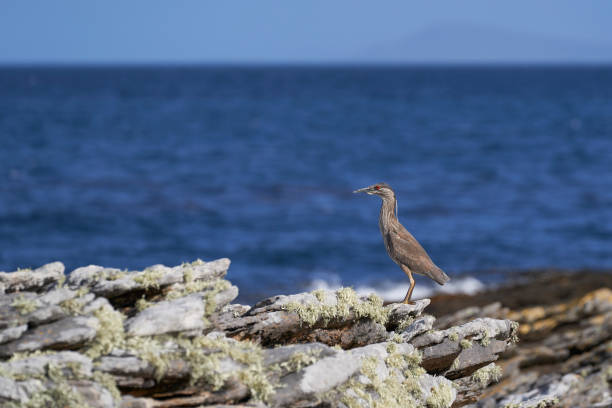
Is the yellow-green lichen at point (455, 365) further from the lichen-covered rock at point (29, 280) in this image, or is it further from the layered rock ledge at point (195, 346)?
the lichen-covered rock at point (29, 280)

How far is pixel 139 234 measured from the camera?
43938mm

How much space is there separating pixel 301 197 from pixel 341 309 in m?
45.9

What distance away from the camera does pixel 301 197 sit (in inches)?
2196

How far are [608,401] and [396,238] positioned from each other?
5.66 metres

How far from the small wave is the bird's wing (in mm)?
17289

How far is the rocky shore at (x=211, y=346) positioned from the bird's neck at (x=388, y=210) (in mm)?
1767

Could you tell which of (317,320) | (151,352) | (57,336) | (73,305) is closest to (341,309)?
(317,320)

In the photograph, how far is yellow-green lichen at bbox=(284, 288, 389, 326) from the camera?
9625mm

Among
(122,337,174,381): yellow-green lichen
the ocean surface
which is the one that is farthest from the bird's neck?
the ocean surface

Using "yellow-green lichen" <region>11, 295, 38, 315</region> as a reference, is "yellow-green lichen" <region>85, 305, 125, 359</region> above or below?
below

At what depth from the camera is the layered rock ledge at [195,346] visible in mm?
7301

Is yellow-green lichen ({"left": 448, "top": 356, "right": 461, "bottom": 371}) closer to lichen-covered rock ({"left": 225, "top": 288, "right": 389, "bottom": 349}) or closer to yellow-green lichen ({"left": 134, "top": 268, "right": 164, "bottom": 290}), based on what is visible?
lichen-covered rock ({"left": 225, "top": 288, "right": 389, "bottom": 349})

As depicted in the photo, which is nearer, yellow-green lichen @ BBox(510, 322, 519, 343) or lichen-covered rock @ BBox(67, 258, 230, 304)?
lichen-covered rock @ BBox(67, 258, 230, 304)

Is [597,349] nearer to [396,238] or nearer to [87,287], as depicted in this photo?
[396,238]
